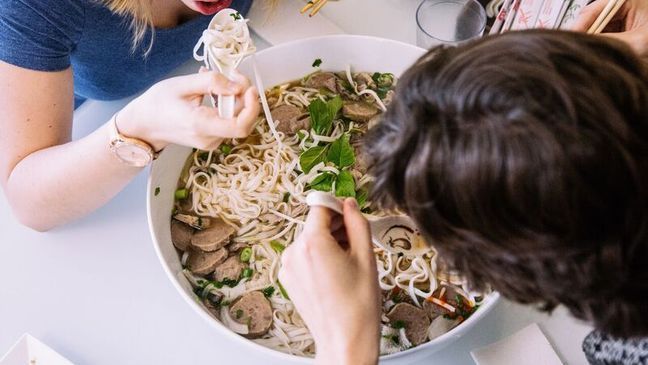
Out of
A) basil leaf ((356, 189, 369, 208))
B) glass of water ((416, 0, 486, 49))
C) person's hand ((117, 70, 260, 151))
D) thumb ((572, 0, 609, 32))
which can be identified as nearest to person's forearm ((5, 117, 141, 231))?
person's hand ((117, 70, 260, 151))

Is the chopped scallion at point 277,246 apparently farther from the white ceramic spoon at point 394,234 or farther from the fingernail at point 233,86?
the fingernail at point 233,86

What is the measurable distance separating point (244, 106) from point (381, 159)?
36 cm

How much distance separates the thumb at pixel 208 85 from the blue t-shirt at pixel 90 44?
34 centimetres

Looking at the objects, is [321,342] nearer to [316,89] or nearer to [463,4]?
[316,89]

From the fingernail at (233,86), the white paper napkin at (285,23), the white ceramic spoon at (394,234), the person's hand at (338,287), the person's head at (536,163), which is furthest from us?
the white paper napkin at (285,23)

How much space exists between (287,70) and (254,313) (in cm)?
59

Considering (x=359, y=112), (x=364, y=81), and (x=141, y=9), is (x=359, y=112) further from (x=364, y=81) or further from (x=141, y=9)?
(x=141, y=9)

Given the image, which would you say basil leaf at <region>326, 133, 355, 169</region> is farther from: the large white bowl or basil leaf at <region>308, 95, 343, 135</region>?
the large white bowl

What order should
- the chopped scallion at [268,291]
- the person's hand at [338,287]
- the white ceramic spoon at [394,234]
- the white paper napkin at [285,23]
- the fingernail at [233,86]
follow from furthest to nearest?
the white paper napkin at [285,23] < the chopped scallion at [268,291] < the white ceramic spoon at [394,234] < the fingernail at [233,86] < the person's hand at [338,287]

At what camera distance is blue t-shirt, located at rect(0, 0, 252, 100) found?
1.13 metres

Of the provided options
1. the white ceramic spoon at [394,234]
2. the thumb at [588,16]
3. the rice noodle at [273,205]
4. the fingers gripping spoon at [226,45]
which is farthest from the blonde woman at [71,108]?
the thumb at [588,16]

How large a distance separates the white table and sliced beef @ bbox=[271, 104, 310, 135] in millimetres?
362

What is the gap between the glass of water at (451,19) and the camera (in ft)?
5.09

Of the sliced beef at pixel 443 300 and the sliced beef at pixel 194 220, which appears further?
the sliced beef at pixel 194 220
